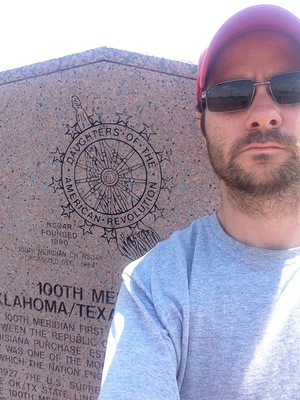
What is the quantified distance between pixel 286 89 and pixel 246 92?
0.37 ft

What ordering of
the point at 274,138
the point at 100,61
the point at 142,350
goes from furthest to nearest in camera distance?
1. the point at 100,61
2. the point at 274,138
3. the point at 142,350

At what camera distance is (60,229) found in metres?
2.44

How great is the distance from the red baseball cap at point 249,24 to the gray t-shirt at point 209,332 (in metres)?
0.67

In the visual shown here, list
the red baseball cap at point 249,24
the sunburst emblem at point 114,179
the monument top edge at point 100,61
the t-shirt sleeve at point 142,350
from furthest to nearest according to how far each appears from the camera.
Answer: the sunburst emblem at point 114,179 → the monument top edge at point 100,61 → the red baseball cap at point 249,24 → the t-shirt sleeve at point 142,350

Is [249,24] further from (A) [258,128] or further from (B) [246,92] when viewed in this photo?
(A) [258,128]

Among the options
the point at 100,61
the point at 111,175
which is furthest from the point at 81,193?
the point at 100,61

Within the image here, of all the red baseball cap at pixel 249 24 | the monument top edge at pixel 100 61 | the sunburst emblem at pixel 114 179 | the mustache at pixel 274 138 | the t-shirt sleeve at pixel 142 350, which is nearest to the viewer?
the t-shirt sleeve at pixel 142 350

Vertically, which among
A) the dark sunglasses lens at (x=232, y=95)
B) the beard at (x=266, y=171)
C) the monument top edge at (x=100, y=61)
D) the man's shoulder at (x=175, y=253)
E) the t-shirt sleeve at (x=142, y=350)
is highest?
the monument top edge at (x=100, y=61)

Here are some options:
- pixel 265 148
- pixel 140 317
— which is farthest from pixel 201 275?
pixel 265 148

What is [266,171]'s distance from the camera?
1.25 metres

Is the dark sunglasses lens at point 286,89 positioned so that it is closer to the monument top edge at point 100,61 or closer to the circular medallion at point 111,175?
the monument top edge at point 100,61

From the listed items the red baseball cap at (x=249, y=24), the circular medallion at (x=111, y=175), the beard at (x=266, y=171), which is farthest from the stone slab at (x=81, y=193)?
the beard at (x=266, y=171)

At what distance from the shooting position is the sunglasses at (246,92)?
126cm

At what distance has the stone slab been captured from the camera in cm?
219
